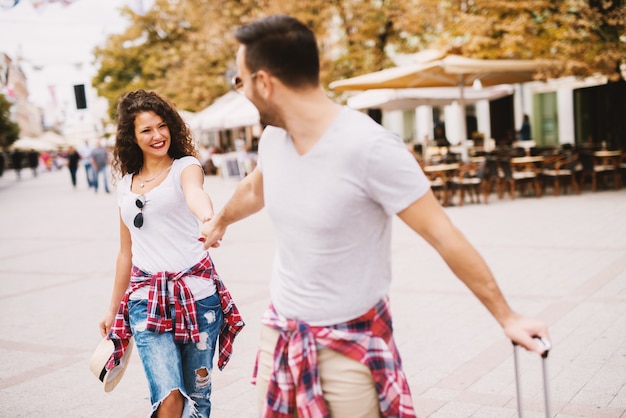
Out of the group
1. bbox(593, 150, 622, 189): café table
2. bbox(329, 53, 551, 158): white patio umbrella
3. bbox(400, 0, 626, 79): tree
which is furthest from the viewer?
bbox(593, 150, 622, 189): café table

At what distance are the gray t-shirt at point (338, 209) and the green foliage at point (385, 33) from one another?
1.66ft

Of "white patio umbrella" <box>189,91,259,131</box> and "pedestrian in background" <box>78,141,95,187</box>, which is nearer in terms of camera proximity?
"white patio umbrella" <box>189,91,259,131</box>

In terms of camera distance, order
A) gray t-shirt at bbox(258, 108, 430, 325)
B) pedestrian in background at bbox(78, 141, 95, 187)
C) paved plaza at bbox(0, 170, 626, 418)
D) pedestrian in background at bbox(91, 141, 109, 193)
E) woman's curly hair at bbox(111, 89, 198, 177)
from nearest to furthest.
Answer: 1. gray t-shirt at bbox(258, 108, 430, 325)
2. woman's curly hair at bbox(111, 89, 198, 177)
3. paved plaza at bbox(0, 170, 626, 418)
4. pedestrian in background at bbox(91, 141, 109, 193)
5. pedestrian in background at bbox(78, 141, 95, 187)

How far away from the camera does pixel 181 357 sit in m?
3.03

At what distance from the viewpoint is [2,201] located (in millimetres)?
24328

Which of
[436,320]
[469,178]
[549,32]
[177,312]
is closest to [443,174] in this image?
[469,178]

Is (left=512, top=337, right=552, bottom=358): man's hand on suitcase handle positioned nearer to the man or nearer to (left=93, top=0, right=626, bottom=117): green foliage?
the man

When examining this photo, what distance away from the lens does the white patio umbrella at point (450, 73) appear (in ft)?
41.9

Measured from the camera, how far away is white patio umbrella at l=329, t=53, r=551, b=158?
12.8 metres

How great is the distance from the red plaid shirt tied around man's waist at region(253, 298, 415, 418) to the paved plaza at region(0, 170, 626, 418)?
6.53ft

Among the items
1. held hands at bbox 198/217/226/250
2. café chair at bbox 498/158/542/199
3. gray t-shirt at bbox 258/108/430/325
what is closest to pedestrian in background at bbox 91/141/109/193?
café chair at bbox 498/158/542/199

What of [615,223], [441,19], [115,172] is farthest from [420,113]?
[115,172]

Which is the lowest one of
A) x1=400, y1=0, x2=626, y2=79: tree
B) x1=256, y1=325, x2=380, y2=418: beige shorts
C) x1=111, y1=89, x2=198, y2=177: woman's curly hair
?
x1=256, y1=325, x2=380, y2=418: beige shorts

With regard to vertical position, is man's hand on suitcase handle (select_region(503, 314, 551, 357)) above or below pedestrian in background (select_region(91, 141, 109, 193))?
above
